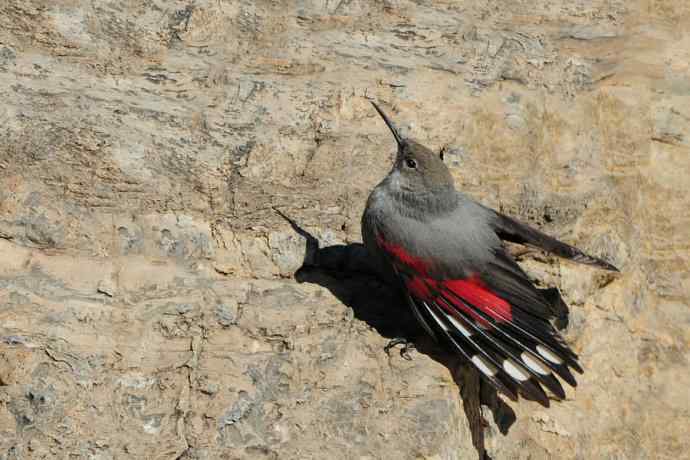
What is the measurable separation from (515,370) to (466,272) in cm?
49

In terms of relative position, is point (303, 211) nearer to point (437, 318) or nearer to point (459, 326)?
point (437, 318)

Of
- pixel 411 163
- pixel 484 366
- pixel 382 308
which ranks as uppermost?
pixel 411 163

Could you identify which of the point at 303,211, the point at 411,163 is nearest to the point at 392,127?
the point at 411,163

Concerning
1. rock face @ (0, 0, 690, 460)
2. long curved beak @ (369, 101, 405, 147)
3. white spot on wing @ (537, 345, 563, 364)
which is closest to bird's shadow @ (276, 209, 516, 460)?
rock face @ (0, 0, 690, 460)

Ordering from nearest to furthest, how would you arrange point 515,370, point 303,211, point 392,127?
point 515,370, point 303,211, point 392,127

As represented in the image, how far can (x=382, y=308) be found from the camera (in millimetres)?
4078

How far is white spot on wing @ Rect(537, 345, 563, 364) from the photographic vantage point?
11.8 ft

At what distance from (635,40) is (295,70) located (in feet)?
6.50

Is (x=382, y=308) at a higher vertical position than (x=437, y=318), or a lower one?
lower

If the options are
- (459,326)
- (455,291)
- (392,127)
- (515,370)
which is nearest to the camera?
(515,370)

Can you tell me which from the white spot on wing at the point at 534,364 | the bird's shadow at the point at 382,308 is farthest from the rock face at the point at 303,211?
the white spot on wing at the point at 534,364

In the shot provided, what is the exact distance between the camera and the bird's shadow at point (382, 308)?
3.70m

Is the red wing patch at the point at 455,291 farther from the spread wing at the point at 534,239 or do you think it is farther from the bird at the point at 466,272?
the spread wing at the point at 534,239

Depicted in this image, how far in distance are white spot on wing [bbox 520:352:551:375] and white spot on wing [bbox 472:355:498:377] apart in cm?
13
